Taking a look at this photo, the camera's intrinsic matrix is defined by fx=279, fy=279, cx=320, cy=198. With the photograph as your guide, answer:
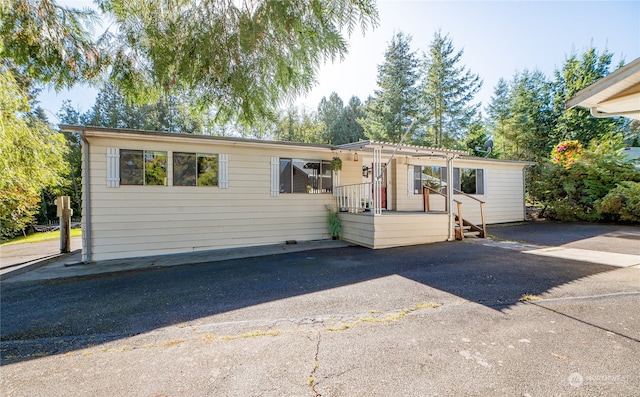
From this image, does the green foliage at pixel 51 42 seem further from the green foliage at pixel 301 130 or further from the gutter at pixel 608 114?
the green foliage at pixel 301 130

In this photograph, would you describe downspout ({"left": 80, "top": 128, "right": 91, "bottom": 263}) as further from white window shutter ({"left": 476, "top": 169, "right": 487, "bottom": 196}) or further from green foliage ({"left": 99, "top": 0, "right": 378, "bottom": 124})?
white window shutter ({"left": 476, "top": 169, "right": 487, "bottom": 196})

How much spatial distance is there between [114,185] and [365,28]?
22.4 ft

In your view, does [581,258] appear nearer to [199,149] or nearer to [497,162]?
[497,162]

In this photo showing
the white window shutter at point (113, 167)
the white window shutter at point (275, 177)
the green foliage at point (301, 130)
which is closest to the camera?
the white window shutter at point (113, 167)

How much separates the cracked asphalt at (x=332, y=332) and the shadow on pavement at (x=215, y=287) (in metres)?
0.03

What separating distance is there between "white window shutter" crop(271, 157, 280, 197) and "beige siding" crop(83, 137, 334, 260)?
0.11 metres

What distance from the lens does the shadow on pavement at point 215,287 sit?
302cm

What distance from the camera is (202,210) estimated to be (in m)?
7.33

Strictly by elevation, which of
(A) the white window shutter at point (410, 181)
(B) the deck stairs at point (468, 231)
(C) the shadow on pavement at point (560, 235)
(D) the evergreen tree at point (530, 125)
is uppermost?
(D) the evergreen tree at point (530, 125)

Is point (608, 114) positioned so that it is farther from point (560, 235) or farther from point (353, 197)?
point (353, 197)

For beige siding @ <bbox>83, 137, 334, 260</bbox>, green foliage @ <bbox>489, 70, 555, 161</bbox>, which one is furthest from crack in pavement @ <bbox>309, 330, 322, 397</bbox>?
green foliage @ <bbox>489, 70, 555, 161</bbox>

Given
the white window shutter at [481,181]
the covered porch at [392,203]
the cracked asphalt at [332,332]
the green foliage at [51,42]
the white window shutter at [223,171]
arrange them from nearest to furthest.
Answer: the cracked asphalt at [332,332]
the green foliage at [51,42]
the covered porch at [392,203]
the white window shutter at [223,171]
the white window shutter at [481,181]

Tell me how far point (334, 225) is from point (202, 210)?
3.78 metres

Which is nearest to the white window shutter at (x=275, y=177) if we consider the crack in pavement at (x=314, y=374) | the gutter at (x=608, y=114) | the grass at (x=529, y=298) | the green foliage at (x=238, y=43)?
the green foliage at (x=238, y=43)
